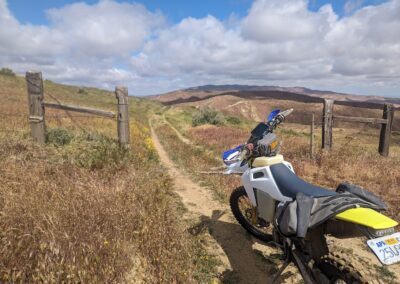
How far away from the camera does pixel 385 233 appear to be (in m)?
2.51

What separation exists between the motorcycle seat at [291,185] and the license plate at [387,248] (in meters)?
0.67

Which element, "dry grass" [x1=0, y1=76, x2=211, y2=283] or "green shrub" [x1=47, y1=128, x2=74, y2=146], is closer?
"dry grass" [x1=0, y1=76, x2=211, y2=283]

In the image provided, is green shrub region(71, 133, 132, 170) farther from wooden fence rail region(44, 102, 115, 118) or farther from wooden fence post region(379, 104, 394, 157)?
wooden fence post region(379, 104, 394, 157)

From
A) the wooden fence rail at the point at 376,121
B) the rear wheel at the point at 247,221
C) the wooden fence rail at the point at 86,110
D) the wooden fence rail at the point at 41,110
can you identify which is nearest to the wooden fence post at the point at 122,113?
the wooden fence rail at the point at 41,110

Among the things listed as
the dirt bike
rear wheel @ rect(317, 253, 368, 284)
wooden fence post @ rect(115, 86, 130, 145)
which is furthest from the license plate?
wooden fence post @ rect(115, 86, 130, 145)

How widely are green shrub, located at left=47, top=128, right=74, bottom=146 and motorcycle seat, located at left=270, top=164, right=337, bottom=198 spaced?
21.2ft

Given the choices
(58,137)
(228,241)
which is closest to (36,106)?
(58,137)

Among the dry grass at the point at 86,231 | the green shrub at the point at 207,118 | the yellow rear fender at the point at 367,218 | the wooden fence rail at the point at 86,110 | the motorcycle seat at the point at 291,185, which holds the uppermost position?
the wooden fence rail at the point at 86,110

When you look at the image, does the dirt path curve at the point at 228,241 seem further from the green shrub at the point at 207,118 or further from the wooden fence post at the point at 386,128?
the green shrub at the point at 207,118

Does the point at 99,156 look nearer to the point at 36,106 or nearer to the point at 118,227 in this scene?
the point at 36,106

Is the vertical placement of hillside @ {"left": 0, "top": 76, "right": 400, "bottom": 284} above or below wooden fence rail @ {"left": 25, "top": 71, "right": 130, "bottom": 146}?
below

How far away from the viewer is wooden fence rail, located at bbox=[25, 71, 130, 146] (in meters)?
7.39

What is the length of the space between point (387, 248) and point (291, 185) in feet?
3.78

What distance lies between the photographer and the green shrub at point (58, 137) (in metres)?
8.31
